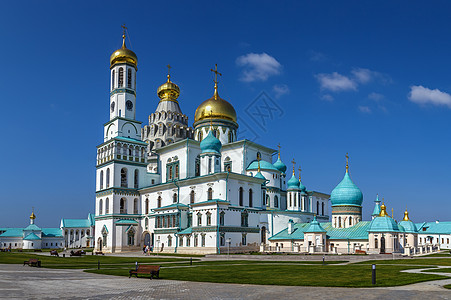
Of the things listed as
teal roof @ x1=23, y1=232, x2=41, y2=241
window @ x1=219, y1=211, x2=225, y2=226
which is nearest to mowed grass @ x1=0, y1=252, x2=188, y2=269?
window @ x1=219, y1=211, x2=225, y2=226

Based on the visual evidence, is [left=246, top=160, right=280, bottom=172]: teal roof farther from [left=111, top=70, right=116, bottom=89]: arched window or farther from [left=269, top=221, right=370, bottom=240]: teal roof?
[left=111, top=70, right=116, bottom=89]: arched window

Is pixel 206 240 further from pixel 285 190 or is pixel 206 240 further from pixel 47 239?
pixel 47 239

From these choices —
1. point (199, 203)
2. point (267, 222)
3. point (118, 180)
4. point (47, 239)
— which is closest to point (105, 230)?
point (118, 180)

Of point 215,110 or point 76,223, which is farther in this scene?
point 76,223

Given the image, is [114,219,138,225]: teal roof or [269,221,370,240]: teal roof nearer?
[269,221,370,240]: teal roof

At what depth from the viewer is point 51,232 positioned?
99.4m

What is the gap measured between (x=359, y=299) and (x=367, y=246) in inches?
1325

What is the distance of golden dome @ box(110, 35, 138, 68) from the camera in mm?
64625

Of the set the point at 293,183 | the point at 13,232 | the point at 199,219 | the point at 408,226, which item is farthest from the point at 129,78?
the point at 13,232

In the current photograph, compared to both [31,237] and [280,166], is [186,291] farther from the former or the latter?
[31,237]

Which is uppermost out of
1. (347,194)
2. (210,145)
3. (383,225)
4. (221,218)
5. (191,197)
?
(210,145)

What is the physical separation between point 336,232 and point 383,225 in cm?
645

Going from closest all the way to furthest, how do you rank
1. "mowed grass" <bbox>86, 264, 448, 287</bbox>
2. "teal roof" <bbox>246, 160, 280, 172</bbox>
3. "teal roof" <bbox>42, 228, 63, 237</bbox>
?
"mowed grass" <bbox>86, 264, 448, 287</bbox>
"teal roof" <bbox>246, 160, 280, 172</bbox>
"teal roof" <bbox>42, 228, 63, 237</bbox>

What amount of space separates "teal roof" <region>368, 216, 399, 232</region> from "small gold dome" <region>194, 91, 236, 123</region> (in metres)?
26.7
